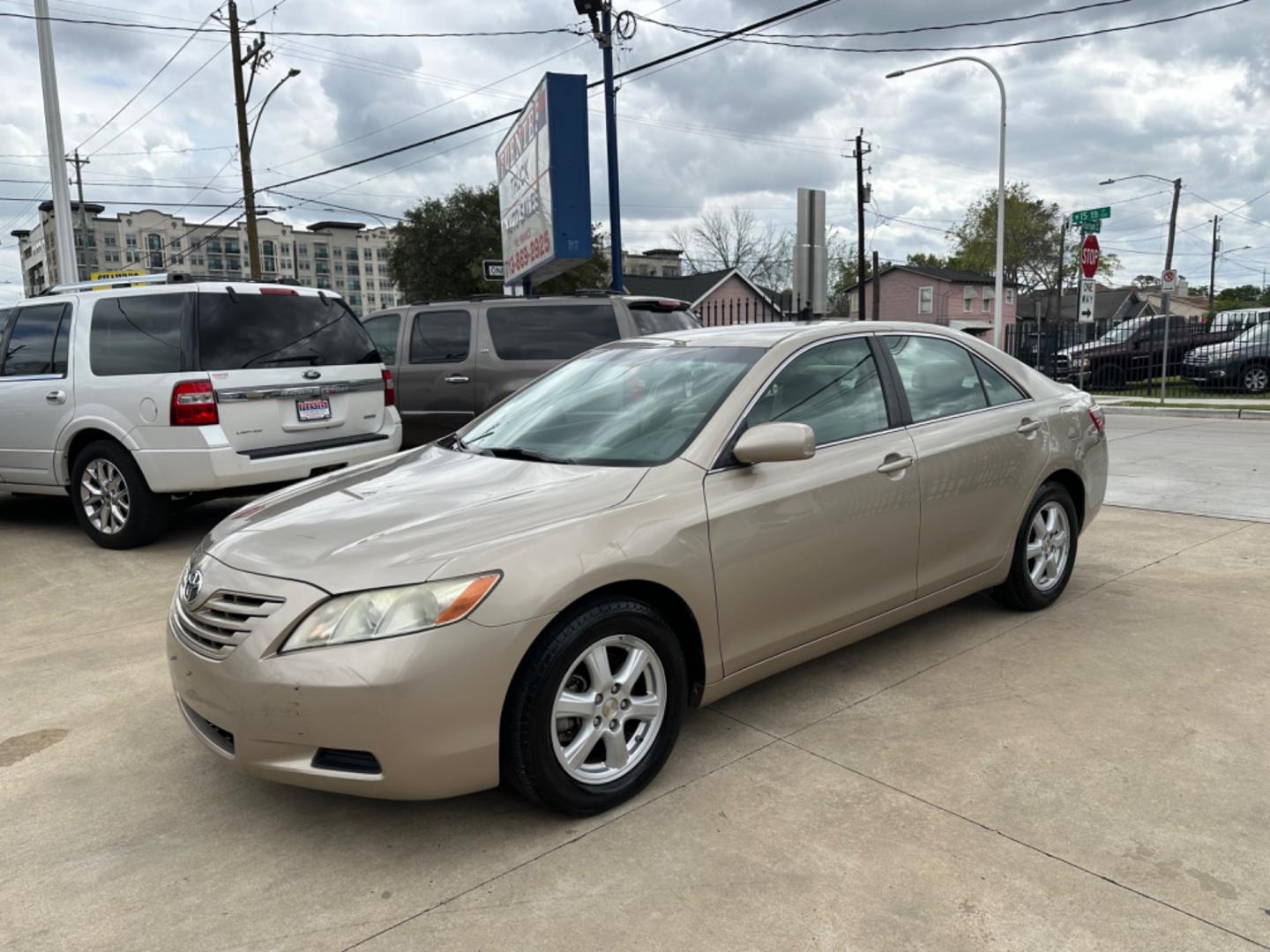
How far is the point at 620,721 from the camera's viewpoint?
2930 mm

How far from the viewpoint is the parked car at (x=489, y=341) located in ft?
27.9

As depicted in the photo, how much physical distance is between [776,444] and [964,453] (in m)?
1.35

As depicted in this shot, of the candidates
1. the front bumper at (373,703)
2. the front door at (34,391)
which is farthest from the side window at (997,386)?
the front door at (34,391)

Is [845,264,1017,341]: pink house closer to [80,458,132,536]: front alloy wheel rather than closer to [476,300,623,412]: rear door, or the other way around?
[476,300,623,412]: rear door

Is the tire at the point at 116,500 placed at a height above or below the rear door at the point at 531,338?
below

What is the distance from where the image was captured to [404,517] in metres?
2.96

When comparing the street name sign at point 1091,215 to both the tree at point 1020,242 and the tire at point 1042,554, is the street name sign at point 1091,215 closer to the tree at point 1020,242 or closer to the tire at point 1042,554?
the tire at point 1042,554

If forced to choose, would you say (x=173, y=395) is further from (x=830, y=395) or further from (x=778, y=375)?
(x=830, y=395)

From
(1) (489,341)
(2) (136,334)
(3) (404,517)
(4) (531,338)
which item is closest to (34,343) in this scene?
(2) (136,334)

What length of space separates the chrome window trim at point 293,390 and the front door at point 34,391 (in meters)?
1.32

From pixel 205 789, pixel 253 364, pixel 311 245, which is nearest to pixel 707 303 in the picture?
pixel 253 364

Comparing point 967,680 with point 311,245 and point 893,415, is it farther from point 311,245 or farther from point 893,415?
point 311,245

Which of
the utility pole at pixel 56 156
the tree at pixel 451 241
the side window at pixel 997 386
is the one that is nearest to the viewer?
the side window at pixel 997 386

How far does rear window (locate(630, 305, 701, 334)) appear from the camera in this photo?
8.41 metres
